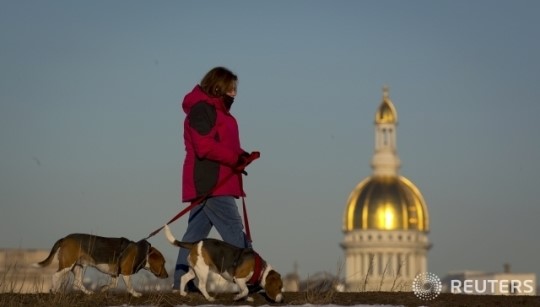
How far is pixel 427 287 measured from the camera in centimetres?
1224

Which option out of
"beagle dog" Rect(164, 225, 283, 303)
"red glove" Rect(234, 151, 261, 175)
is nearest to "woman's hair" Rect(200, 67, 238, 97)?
"red glove" Rect(234, 151, 261, 175)

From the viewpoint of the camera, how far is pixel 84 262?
11.7 meters

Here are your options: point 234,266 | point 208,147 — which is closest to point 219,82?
point 208,147

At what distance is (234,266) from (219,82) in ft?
4.58

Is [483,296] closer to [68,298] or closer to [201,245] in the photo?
[201,245]

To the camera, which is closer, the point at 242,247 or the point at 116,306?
the point at 116,306

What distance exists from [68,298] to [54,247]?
1.82ft

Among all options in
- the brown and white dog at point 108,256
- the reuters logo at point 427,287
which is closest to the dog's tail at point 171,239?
the brown and white dog at point 108,256

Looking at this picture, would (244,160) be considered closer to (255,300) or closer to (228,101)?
(228,101)

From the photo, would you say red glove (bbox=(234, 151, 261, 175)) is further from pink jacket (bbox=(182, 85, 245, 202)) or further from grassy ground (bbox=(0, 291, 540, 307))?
grassy ground (bbox=(0, 291, 540, 307))

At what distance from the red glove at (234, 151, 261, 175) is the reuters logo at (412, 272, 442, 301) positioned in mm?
1420

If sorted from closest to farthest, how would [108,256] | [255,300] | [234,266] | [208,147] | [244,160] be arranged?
[234,266] → [108,256] → [255,300] → [208,147] → [244,160]

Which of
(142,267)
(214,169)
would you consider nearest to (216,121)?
(214,169)

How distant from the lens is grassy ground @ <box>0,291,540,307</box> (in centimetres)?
1140
